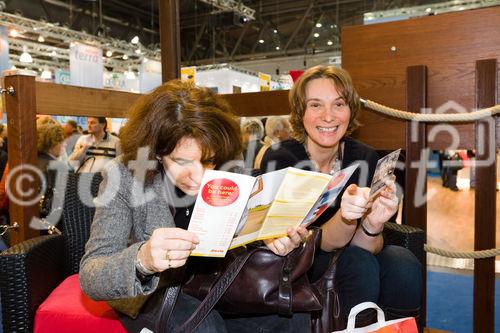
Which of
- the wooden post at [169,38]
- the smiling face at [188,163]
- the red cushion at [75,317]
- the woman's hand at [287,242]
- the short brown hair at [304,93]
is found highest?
the wooden post at [169,38]

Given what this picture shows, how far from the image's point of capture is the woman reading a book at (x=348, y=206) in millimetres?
1516

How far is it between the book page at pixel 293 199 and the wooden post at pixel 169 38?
6.27ft

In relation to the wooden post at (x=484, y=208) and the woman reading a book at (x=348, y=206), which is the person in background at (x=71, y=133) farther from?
the wooden post at (x=484, y=208)

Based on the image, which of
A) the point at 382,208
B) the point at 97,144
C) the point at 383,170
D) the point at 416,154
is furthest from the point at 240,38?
the point at 383,170

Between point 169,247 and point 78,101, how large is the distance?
5.41 ft

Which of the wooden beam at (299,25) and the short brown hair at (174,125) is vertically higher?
the wooden beam at (299,25)

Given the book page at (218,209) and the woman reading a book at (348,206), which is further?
the woman reading a book at (348,206)

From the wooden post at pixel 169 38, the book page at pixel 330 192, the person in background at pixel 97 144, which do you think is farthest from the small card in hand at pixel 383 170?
the person in background at pixel 97 144

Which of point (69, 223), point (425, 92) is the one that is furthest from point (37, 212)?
point (425, 92)

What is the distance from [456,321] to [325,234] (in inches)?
70.2

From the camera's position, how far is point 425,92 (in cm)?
222

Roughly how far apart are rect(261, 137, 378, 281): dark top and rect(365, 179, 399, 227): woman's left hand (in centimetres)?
28

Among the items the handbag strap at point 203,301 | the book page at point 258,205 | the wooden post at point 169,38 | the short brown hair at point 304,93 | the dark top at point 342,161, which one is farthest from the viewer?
the wooden post at point 169,38

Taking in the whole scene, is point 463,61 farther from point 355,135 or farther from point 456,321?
point 456,321
